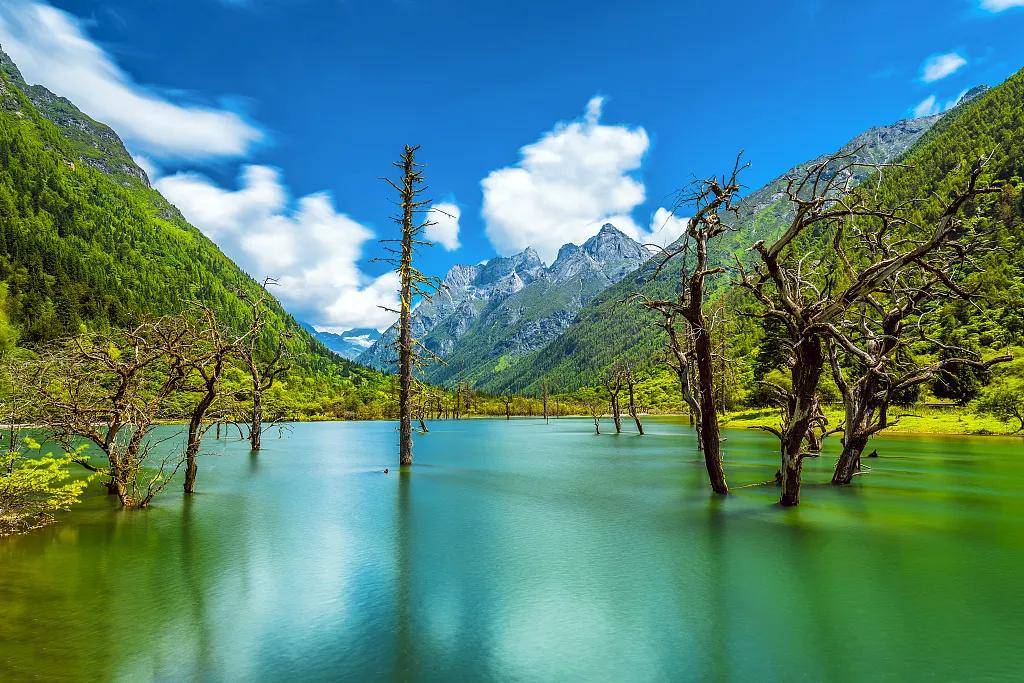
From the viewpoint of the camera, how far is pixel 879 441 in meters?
49.2

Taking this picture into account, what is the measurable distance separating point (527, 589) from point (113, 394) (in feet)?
56.5

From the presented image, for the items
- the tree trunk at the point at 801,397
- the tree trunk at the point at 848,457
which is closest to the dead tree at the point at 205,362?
the tree trunk at the point at 801,397

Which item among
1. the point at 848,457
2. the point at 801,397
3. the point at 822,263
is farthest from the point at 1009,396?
the point at 801,397

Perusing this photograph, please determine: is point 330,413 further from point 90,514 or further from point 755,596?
point 755,596

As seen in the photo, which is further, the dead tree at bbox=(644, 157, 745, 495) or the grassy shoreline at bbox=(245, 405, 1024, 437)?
the grassy shoreline at bbox=(245, 405, 1024, 437)

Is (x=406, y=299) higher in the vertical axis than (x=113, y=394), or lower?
higher

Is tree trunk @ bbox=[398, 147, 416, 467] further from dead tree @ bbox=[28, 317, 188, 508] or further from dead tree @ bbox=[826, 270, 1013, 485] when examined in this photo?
dead tree @ bbox=[826, 270, 1013, 485]

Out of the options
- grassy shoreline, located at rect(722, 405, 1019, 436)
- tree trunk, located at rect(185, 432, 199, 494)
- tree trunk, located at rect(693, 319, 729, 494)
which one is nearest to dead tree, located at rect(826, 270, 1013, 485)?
tree trunk, located at rect(693, 319, 729, 494)

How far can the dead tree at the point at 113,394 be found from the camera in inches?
688

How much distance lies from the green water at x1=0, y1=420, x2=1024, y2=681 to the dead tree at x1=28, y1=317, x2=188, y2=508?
6.27ft

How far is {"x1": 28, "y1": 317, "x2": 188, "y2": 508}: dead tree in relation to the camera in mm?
17484

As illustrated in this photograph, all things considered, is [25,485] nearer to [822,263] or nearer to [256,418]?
[822,263]

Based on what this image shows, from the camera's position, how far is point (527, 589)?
10.9 m

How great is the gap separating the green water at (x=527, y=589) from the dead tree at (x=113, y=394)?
6.27 ft
